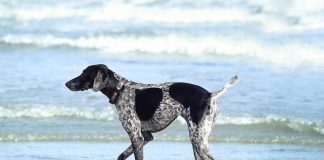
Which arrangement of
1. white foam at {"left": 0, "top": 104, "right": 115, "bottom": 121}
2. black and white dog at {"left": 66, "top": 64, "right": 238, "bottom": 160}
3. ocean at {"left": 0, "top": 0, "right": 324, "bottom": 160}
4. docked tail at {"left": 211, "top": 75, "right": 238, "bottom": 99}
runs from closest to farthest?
docked tail at {"left": 211, "top": 75, "right": 238, "bottom": 99} → black and white dog at {"left": 66, "top": 64, "right": 238, "bottom": 160} → ocean at {"left": 0, "top": 0, "right": 324, "bottom": 160} → white foam at {"left": 0, "top": 104, "right": 115, "bottom": 121}

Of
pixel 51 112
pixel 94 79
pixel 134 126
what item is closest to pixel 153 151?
pixel 134 126

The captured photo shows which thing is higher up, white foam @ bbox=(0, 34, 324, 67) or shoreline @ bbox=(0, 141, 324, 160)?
shoreline @ bbox=(0, 141, 324, 160)

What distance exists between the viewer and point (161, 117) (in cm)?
957

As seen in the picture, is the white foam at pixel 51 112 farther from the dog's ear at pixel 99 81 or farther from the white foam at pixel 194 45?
the white foam at pixel 194 45

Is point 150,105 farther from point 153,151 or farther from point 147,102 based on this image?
point 153,151

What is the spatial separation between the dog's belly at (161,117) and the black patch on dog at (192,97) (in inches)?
3.5

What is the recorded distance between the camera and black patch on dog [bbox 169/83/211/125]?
Result: 9328mm

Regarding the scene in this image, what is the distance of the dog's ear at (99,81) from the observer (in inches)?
376

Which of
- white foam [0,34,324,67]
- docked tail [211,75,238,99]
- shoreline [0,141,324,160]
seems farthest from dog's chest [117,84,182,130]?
white foam [0,34,324,67]

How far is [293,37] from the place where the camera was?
25094 mm

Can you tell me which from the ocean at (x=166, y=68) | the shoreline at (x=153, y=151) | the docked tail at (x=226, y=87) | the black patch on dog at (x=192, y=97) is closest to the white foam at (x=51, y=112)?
the ocean at (x=166, y=68)

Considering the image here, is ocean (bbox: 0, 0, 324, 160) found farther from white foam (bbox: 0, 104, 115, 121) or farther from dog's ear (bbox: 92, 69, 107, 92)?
dog's ear (bbox: 92, 69, 107, 92)

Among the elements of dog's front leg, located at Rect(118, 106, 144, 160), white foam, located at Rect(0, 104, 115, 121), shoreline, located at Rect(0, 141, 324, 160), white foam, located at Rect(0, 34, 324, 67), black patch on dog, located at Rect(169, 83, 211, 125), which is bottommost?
white foam, located at Rect(0, 34, 324, 67)

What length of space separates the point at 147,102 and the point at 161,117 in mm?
183
